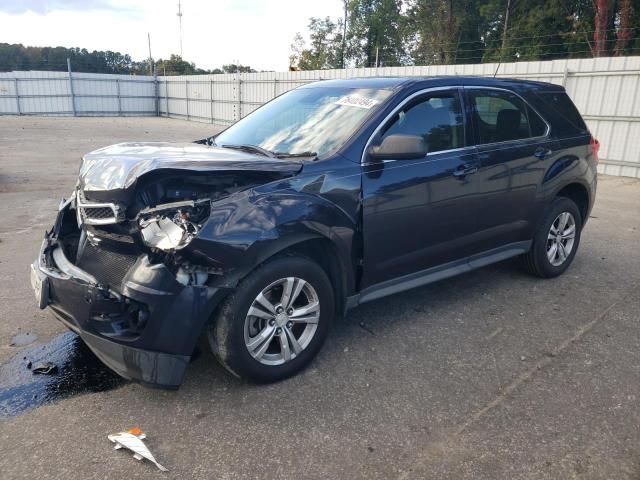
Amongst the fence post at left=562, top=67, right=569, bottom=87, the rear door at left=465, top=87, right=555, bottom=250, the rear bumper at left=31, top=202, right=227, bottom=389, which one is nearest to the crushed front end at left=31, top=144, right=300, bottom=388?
the rear bumper at left=31, top=202, right=227, bottom=389

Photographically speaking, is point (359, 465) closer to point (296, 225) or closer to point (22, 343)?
point (296, 225)

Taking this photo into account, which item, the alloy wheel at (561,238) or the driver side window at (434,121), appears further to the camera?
the alloy wheel at (561,238)

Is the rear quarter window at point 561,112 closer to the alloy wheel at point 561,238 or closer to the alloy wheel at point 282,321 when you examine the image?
the alloy wheel at point 561,238

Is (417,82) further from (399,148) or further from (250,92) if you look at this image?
(250,92)

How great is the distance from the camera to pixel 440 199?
154 inches

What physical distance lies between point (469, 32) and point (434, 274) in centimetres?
3826

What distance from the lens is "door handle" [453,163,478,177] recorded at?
3996mm

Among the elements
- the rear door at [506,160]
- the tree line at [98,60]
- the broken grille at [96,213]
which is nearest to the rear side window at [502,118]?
the rear door at [506,160]

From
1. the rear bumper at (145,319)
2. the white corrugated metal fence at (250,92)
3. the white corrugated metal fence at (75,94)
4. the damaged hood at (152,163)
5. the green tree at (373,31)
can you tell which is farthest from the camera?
the green tree at (373,31)

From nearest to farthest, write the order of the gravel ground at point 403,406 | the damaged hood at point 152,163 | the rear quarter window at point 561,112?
the gravel ground at point 403,406, the damaged hood at point 152,163, the rear quarter window at point 561,112

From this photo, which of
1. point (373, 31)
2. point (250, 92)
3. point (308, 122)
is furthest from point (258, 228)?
point (373, 31)

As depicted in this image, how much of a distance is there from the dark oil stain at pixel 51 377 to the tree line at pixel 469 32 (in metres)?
20.0

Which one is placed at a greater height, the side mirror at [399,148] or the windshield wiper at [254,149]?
the side mirror at [399,148]

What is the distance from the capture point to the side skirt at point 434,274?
145 inches
